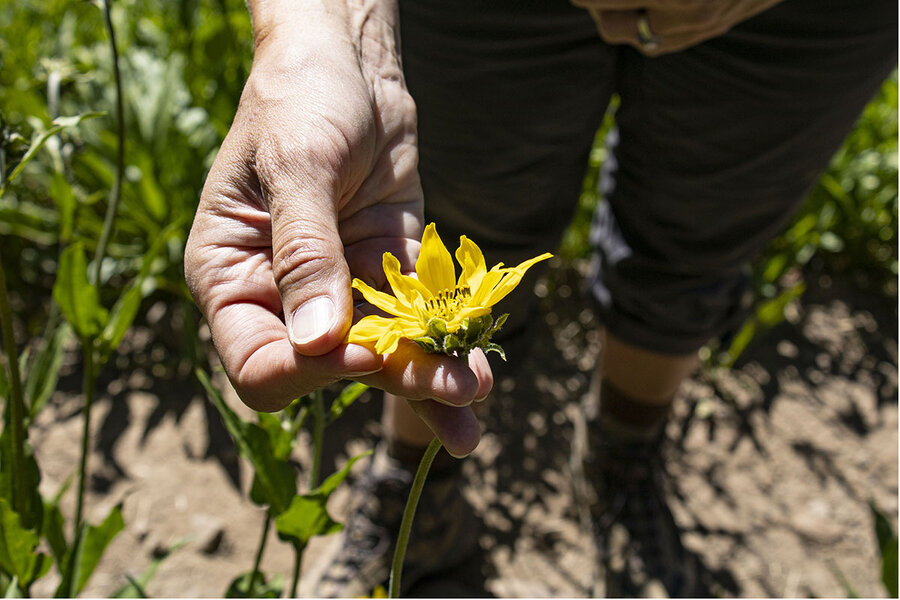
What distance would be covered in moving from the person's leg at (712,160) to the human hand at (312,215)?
573 mm

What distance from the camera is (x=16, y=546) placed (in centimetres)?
94

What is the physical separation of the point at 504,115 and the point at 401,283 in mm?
602

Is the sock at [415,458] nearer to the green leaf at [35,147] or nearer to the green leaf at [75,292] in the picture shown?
the green leaf at [75,292]

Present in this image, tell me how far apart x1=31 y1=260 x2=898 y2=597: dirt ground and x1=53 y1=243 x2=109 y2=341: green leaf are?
752 mm

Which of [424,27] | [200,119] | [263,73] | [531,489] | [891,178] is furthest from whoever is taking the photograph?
[891,178]

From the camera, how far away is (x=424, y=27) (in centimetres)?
120

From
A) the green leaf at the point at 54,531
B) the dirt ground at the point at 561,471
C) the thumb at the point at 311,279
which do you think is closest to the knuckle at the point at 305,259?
the thumb at the point at 311,279

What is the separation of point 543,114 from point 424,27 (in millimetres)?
246

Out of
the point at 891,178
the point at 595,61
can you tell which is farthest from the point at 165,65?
the point at 891,178

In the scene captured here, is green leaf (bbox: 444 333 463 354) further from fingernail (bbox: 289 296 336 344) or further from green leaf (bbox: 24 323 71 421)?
green leaf (bbox: 24 323 71 421)

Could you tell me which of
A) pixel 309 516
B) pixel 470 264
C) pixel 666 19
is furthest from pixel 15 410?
pixel 666 19

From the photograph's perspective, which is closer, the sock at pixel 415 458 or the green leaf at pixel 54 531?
the green leaf at pixel 54 531

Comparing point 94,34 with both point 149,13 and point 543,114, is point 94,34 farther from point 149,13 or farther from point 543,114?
point 543,114

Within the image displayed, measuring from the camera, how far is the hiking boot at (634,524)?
5.60ft
